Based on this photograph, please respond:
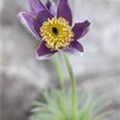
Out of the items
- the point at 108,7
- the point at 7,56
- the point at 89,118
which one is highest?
the point at 108,7

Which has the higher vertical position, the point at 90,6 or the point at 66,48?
the point at 90,6

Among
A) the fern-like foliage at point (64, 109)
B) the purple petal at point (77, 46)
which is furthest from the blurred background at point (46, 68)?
the purple petal at point (77, 46)

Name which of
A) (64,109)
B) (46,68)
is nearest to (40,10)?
(64,109)

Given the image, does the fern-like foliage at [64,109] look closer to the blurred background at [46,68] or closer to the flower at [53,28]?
the flower at [53,28]

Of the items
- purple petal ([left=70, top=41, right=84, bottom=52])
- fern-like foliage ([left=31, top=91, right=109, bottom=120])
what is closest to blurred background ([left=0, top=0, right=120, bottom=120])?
fern-like foliage ([left=31, top=91, right=109, bottom=120])

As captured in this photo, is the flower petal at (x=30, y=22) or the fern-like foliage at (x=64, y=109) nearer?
the flower petal at (x=30, y=22)

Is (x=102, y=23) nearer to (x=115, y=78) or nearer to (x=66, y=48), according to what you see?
(x=115, y=78)

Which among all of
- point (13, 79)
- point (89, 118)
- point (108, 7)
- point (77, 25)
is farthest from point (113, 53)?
point (77, 25)
